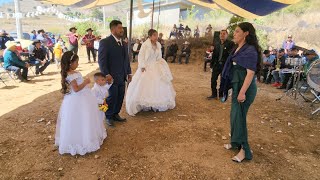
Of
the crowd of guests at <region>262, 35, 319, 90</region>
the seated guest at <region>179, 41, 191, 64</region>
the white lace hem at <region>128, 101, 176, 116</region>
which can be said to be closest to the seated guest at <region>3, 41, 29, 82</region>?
the white lace hem at <region>128, 101, 176, 116</region>

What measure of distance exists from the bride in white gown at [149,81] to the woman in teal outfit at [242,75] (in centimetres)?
202

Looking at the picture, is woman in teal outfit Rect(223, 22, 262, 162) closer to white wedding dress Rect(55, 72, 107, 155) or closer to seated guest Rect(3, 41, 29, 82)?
white wedding dress Rect(55, 72, 107, 155)

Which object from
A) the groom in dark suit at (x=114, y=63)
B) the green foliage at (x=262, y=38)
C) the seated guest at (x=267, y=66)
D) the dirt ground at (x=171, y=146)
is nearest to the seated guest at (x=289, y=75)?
the seated guest at (x=267, y=66)

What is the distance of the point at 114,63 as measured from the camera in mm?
4395

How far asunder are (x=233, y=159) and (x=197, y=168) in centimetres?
59

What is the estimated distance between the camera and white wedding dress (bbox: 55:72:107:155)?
11.4 feet

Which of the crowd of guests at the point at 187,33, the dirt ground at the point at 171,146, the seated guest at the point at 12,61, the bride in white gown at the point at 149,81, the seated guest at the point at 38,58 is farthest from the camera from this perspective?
the crowd of guests at the point at 187,33

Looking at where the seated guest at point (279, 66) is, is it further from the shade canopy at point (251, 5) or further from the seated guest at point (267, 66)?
the shade canopy at point (251, 5)

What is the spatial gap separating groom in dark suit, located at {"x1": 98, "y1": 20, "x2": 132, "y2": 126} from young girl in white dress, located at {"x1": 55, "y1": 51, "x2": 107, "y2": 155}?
2.50 feet

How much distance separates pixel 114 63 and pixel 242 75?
7.25 ft

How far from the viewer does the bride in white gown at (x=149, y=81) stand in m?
5.22

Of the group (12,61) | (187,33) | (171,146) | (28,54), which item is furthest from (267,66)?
(28,54)

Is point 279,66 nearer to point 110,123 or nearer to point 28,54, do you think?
point 110,123

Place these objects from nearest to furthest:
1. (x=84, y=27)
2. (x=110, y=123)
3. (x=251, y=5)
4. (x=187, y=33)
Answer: (x=110, y=123) < (x=251, y=5) < (x=187, y=33) < (x=84, y=27)
